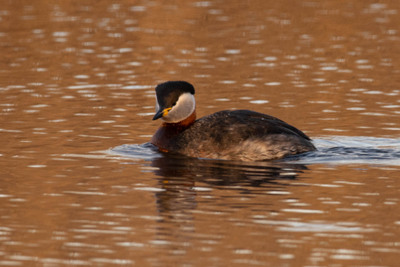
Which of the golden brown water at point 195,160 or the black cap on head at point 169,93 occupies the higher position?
the black cap on head at point 169,93

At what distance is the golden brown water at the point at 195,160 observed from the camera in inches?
418

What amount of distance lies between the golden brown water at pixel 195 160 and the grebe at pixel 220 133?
323 mm

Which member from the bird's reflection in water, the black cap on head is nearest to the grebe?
the black cap on head

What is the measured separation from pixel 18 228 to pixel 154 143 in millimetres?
5242

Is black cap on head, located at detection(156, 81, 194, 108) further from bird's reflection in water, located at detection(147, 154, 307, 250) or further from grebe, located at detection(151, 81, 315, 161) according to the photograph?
bird's reflection in water, located at detection(147, 154, 307, 250)

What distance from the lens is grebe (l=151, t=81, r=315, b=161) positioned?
50.3 ft

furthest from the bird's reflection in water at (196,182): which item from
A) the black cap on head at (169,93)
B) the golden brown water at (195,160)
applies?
the black cap on head at (169,93)

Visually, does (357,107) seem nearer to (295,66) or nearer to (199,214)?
(295,66)

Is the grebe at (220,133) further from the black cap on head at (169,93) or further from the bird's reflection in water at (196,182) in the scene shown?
the bird's reflection in water at (196,182)

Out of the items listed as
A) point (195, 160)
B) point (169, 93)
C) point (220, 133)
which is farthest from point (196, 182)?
point (169, 93)

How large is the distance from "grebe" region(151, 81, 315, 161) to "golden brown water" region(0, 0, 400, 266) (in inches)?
12.7

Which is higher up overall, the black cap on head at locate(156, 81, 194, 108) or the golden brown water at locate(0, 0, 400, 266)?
the black cap on head at locate(156, 81, 194, 108)

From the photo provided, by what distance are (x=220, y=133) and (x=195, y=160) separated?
563mm

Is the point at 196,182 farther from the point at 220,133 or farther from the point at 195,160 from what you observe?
the point at 220,133
